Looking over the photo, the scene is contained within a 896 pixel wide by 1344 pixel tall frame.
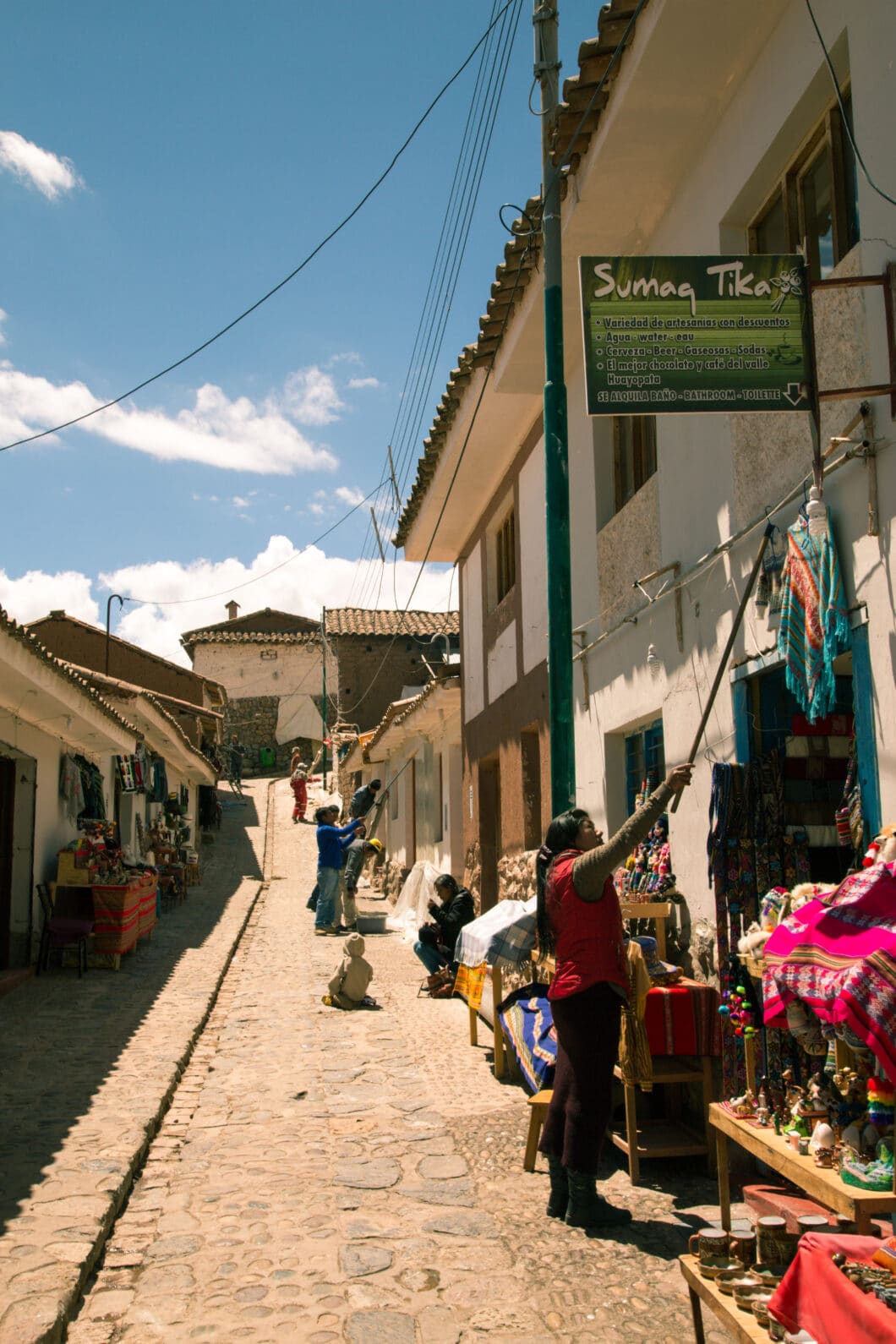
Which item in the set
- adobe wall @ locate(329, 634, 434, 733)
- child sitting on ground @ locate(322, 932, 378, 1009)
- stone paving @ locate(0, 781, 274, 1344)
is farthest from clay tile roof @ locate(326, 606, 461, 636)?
child sitting on ground @ locate(322, 932, 378, 1009)

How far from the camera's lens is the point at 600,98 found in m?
6.38

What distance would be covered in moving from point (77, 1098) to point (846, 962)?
5.00m

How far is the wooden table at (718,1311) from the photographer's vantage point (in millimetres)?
2939

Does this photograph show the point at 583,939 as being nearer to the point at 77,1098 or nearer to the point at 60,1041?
the point at 77,1098

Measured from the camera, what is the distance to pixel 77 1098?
669cm

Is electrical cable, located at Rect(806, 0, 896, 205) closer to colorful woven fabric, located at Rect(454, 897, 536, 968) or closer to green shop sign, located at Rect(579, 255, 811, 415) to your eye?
green shop sign, located at Rect(579, 255, 811, 415)

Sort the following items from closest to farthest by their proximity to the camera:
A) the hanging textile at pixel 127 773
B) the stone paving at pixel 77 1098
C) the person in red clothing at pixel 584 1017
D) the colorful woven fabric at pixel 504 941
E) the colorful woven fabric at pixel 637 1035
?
1. the stone paving at pixel 77 1098
2. the person in red clothing at pixel 584 1017
3. the colorful woven fabric at pixel 637 1035
4. the colorful woven fabric at pixel 504 941
5. the hanging textile at pixel 127 773

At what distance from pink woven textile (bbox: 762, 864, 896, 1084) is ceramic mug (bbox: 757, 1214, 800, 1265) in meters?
0.59

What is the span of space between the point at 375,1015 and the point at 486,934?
3418 mm

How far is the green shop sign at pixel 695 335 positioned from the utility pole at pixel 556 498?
1924 millimetres

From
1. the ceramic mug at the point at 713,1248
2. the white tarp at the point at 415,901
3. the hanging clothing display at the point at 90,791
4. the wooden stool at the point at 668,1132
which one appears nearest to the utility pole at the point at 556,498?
the wooden stool at the point at 668,1132

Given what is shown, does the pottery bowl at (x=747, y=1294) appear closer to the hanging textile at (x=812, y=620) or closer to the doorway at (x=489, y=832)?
the hanging textile at (x=812, y=620)

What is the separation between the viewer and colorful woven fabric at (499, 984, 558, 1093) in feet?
20.1

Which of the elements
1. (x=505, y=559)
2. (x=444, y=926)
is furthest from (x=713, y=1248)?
(x=505, y=559)
